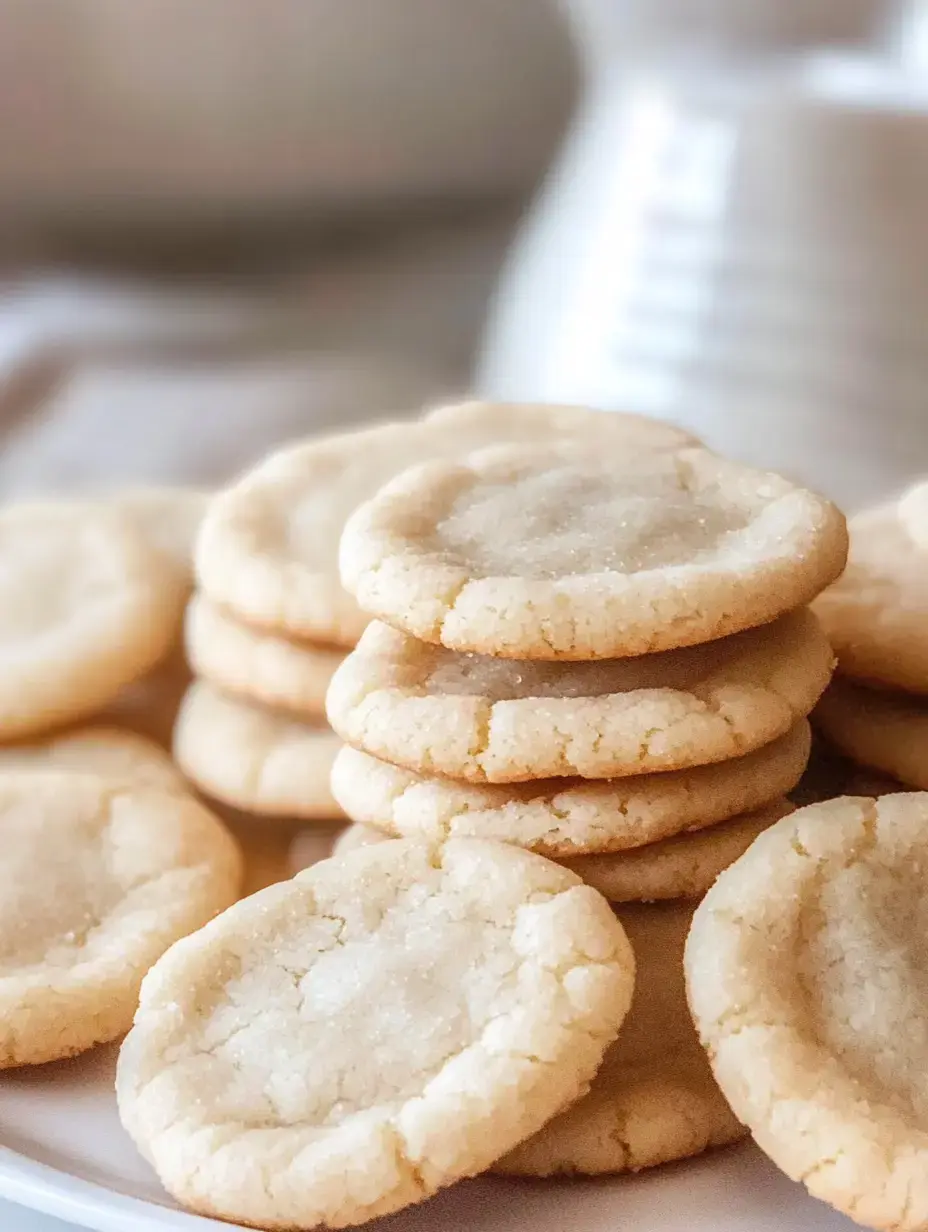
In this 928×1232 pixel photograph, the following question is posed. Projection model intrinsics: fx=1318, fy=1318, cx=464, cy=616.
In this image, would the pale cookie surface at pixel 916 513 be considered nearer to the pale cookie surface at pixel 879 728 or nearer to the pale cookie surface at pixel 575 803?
the pale cookie surface at pixel 879 728

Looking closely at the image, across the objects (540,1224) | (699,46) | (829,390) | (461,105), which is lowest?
(540,1224)

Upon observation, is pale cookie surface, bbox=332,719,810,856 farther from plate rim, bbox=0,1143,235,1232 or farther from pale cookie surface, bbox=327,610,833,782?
plate rim, bbox=0,1143,235,1232

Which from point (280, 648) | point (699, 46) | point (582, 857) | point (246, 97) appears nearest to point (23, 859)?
point (280, 648)

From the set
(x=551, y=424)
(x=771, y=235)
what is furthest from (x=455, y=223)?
(x=551, y=424)

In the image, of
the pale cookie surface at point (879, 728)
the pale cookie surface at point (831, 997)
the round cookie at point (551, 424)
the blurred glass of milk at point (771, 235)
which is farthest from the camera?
the blurred glass of milk at point (771, 235)

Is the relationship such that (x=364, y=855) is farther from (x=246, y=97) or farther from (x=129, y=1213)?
(x=246, y=97)

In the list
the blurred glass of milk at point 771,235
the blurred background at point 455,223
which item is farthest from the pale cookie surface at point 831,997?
the blurred glass of milk at point 771,235
